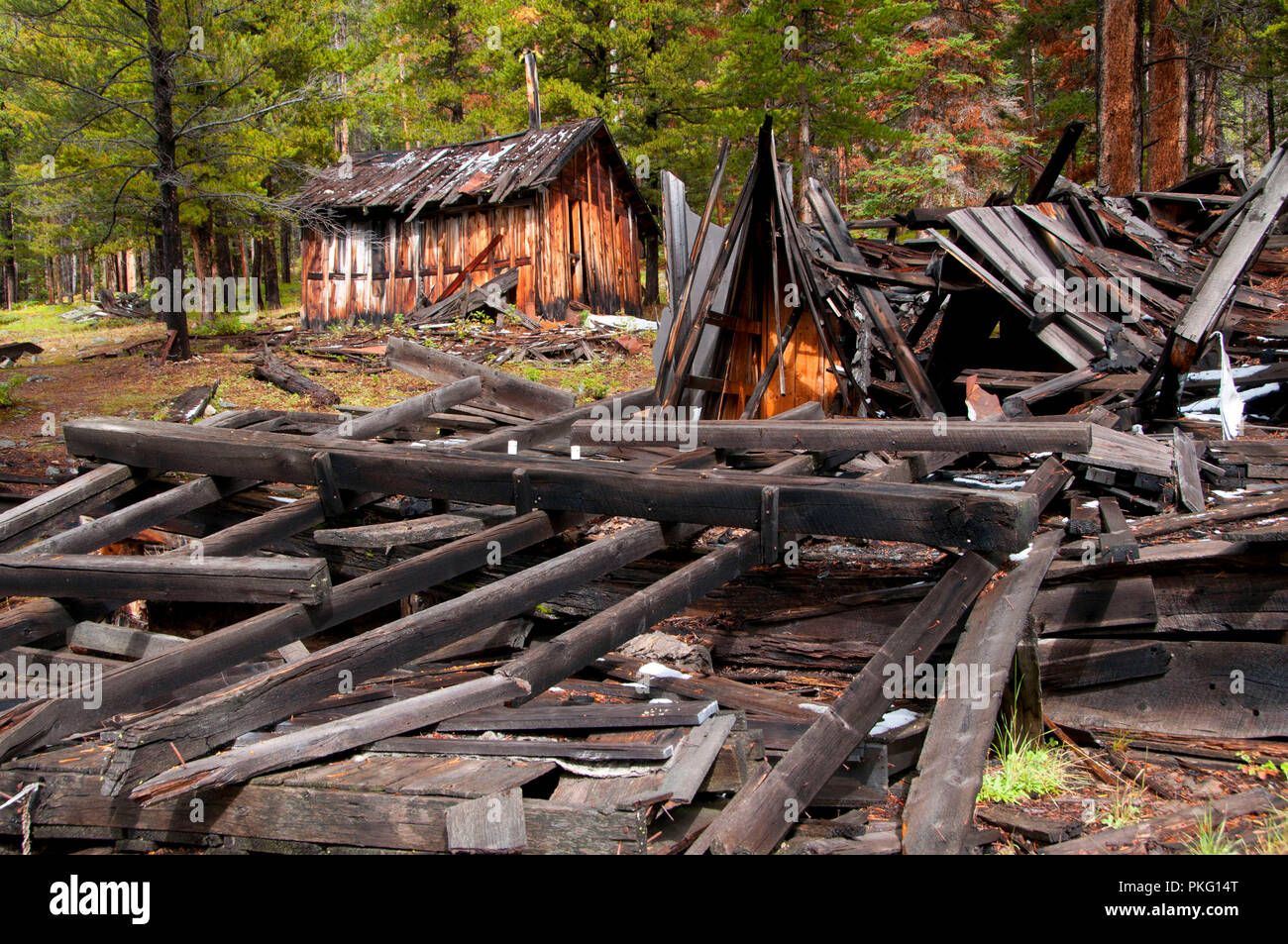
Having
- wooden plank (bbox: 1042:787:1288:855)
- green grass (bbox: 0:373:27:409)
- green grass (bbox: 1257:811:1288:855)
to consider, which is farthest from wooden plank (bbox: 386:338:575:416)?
green grass (bbox: 0:373:27:409)

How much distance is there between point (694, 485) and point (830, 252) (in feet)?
20.6

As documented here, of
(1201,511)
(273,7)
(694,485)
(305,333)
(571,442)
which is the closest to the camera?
(694,485)

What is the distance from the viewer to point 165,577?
3.87 m

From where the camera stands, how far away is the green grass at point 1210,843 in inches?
111

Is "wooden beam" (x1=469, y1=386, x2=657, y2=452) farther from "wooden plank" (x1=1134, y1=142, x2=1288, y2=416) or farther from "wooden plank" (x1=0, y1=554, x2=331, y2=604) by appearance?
"wooden plank" (x1=1134, y1=142, x2=1288, y2=416)

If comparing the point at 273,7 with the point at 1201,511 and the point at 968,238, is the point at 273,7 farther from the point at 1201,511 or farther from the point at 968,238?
the point at 1201,511

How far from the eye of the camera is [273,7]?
55.8ft

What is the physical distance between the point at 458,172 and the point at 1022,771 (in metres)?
20.9

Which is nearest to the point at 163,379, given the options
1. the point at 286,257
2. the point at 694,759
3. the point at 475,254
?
the point at 475,254

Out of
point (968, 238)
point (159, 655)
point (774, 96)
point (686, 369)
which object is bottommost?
point (159, 655)

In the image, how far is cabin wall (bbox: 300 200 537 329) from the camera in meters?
20.5

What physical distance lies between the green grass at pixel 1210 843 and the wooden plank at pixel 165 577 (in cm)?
356

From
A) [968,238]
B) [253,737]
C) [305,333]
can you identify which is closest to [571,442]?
[253,737]

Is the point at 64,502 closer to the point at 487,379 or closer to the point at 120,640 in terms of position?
the point at 120,640
